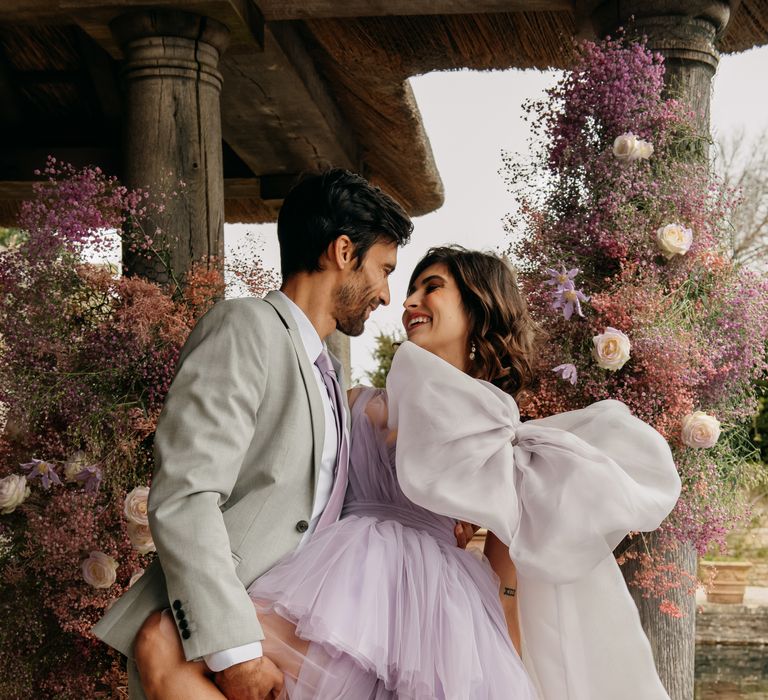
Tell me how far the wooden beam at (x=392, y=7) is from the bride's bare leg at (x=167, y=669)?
2860 mm

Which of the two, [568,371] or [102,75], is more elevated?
[102,75]

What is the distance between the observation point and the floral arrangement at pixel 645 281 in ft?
10.4

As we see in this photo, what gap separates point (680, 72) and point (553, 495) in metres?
2.06

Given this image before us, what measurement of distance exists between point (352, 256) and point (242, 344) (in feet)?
1.28

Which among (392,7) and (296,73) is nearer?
(392,7)

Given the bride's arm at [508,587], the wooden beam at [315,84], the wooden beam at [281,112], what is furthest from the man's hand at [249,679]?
the wooden beam at [315,84]

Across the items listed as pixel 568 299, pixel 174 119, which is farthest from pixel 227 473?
pixel 174 119

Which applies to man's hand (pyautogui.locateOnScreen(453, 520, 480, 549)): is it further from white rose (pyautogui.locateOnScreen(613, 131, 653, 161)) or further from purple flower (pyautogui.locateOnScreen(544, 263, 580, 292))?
white rose (pyautogui.locateOnScreen(613, 131, 653, 161))

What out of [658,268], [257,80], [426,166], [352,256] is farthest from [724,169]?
[352,256]

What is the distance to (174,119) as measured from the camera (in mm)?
3949

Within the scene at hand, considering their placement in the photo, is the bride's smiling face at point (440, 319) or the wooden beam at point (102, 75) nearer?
the bride's smiling face at point (440, 319)

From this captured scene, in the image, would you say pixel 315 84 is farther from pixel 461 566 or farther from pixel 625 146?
pixel 461 566

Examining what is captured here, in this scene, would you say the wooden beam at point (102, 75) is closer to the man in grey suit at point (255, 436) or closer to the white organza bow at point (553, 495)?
the man in grey suit at point (255, 436)

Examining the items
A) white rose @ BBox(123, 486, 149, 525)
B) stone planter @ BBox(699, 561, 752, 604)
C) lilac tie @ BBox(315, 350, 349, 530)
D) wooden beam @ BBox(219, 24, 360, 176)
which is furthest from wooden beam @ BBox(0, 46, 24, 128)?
stone planter @ BBox(699, 561, 752, 604)
